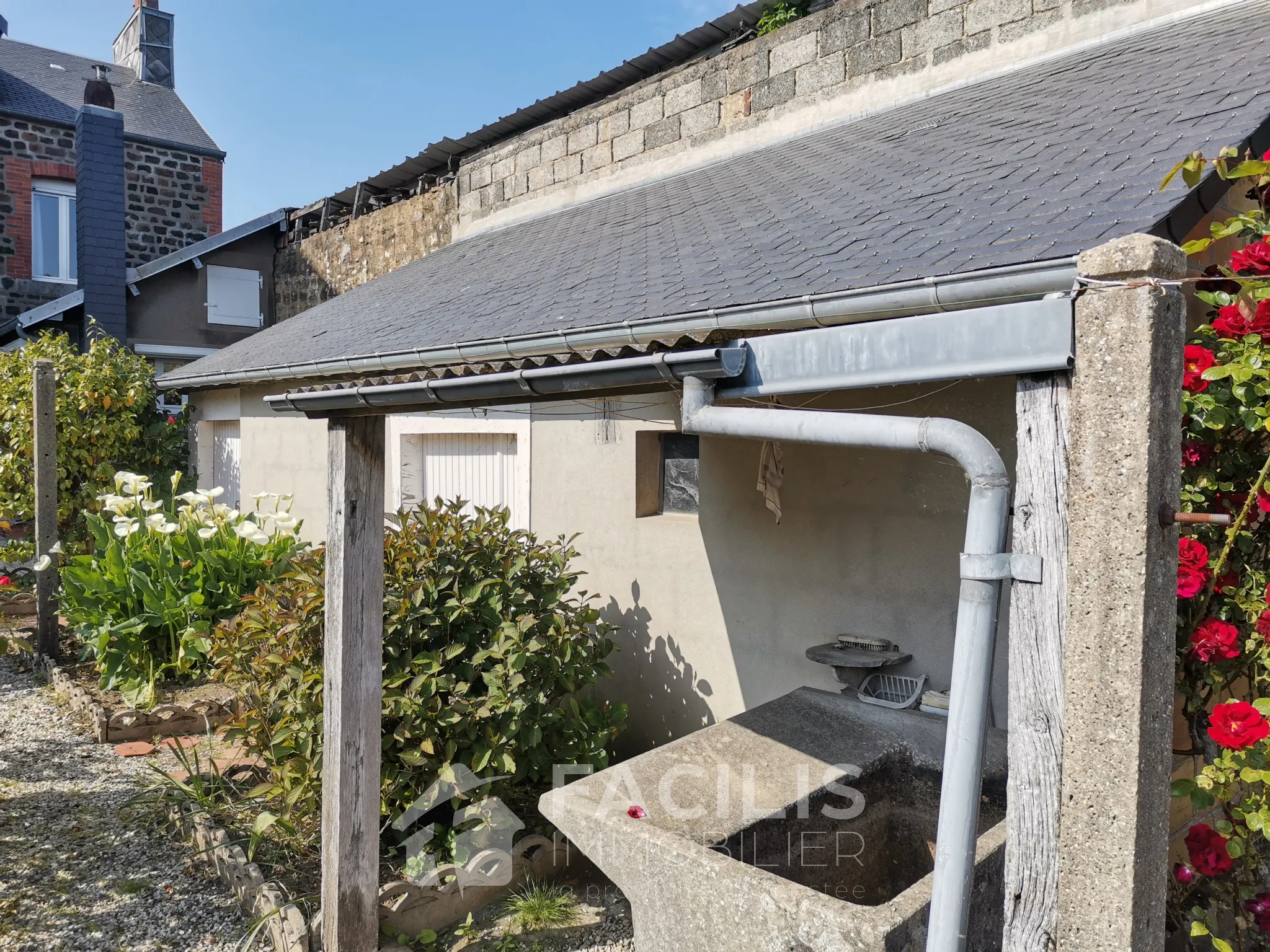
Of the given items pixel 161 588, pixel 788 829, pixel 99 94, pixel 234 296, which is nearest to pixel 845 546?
pixel 788 829

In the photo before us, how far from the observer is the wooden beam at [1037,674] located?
1525 mm

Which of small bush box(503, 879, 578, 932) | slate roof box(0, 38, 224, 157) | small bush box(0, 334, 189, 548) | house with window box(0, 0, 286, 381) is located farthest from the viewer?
slate roof box(0, 38, 224, 157)

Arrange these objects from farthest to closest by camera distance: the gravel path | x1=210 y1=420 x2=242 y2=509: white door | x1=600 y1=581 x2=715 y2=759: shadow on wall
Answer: x1=210 y1=420 x2=242 y2=509: white door
x1=600 y1=581 x2=715 y2=759: shadow on wall
the gravel path

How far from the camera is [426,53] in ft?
49.1

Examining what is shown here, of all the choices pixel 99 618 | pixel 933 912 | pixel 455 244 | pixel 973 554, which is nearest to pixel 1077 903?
pixel 933 912

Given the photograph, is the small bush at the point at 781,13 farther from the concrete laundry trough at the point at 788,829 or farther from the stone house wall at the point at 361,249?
the concrete laundry trough at the point at 788,829

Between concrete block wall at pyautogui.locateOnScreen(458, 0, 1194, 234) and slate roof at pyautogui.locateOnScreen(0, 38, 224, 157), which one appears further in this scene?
slate roof at pyautogui.locateOnScreen(0, 38, 224, 157)

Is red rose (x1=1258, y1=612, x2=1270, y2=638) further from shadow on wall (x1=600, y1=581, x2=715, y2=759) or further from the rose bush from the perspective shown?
shadow on wall (x1=600, y1=581, x2=715, y2=759)

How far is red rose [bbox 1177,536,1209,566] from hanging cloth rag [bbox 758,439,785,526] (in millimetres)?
2123

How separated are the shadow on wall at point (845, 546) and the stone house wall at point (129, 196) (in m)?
13.6

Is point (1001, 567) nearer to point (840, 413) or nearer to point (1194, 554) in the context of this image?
point (840, 413)

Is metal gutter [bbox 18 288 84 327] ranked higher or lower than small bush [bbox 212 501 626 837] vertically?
higher

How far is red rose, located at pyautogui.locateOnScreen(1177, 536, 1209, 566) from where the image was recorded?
2.30m

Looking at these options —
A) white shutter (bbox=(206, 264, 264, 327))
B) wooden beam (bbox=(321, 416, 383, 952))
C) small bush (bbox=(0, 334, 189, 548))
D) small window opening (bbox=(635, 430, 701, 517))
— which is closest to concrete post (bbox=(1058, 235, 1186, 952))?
wooden beam (bbox=(321, 416, 383, 952))
